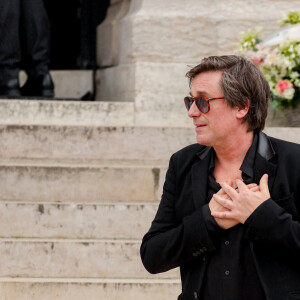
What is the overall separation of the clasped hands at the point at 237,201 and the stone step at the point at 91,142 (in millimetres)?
3567

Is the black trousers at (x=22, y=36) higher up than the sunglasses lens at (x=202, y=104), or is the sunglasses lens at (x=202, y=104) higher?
the black trousers at (x=22, y=36)

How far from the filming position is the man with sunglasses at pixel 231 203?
287 centimetres

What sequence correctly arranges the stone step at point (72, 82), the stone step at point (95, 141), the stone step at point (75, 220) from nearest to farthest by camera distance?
the stone step at point (75, 220) < the stone step at point (95, 141) < the stone step at point (72, 82)

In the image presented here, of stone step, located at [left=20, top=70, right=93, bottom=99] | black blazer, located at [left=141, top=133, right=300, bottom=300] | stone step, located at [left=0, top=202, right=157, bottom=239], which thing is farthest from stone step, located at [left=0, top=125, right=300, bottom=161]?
black blazer, located at [left=141, top=133, right=300, bottom=300]

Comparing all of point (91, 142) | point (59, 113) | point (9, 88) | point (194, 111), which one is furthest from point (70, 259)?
point (9, 88)

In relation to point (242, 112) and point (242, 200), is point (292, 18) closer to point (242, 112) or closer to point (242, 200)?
point (242, 112)

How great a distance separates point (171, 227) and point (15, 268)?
2417mm

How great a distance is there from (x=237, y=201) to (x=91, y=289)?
2.36 metres

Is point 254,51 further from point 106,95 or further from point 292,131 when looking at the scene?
point 106,95

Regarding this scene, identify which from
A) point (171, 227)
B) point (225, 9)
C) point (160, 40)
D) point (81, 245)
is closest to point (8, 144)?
point (81, 245)

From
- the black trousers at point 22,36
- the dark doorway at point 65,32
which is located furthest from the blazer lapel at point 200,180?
the dark doorway at point 65,32

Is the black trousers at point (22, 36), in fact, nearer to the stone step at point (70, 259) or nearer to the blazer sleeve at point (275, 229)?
the stone step at point (70, 259)

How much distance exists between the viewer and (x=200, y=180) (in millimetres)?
3059

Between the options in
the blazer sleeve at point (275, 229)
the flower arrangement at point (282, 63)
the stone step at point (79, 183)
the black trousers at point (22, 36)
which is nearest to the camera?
the blazer sleeve at point (275, 229)
